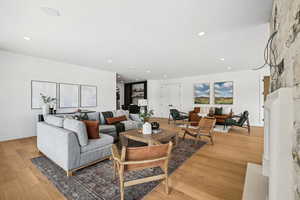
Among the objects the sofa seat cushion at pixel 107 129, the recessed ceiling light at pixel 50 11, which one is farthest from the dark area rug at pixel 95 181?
the recessed ceiling light at pixel 50 11

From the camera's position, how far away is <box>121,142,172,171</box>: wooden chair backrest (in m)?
1.39

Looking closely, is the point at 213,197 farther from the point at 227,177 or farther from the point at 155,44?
the point at 155,44

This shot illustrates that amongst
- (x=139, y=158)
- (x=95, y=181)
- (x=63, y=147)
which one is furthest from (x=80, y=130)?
(x=139, y=158)

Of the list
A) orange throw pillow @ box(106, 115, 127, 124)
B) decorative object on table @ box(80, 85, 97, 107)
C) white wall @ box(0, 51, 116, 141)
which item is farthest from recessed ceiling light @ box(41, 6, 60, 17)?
decorative object on table @ box(80, 85, 97, 107)

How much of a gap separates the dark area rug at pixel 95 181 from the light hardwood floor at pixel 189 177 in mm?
89

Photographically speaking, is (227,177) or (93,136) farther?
(93,136)

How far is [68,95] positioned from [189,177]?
493 cm

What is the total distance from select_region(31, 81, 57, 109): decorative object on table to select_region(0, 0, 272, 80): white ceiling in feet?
3.31

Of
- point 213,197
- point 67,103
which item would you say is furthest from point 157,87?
point 213,197

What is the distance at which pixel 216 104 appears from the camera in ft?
21.7

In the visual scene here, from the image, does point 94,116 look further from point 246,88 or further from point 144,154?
point 246,88

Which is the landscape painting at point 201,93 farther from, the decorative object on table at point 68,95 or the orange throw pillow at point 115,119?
the decorative object on table at point 68,95

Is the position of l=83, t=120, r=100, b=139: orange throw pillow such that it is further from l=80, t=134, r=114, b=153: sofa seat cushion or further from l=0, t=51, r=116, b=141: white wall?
l=0, t=51, r=116, b=141: white wall

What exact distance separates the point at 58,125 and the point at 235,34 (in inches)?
159
